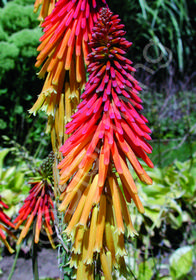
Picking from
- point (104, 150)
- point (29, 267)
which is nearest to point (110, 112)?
point (104, 150)

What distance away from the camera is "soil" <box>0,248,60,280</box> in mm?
2660

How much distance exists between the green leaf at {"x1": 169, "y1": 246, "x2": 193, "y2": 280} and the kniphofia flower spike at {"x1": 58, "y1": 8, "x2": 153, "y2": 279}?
1678mm

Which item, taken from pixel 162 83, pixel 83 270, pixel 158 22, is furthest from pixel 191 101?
pixel 83 270

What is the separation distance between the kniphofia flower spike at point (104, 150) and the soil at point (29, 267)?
1.83m

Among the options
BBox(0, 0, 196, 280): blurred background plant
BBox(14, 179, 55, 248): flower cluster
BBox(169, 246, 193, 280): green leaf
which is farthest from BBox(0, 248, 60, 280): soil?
BBox(14, 179, 55, 248): flower cluster

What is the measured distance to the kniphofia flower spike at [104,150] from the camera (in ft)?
3.20

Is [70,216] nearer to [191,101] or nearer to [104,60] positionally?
[104,60]

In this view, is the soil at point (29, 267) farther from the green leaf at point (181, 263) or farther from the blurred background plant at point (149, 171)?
the green leaf at point (181, 263)

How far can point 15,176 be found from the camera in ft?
10.8

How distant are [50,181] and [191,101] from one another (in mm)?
5614

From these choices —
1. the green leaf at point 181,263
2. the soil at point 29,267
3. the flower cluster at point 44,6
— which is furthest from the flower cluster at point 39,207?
the green leaf at point 181,263

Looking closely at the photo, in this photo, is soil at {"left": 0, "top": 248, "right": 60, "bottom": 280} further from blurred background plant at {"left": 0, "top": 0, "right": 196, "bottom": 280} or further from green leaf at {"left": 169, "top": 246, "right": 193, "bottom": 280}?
green leaf at {"left": 169, "top": 246, "right": 193, "bottom": 280}

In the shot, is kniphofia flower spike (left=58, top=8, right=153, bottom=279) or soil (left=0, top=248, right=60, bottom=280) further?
soil (left=0, top=248, right=60, bottom=280)

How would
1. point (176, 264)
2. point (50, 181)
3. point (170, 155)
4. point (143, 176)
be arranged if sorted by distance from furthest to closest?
point (170, 155) → point (176, 264) → point (50, 181) → point (143, 176)
